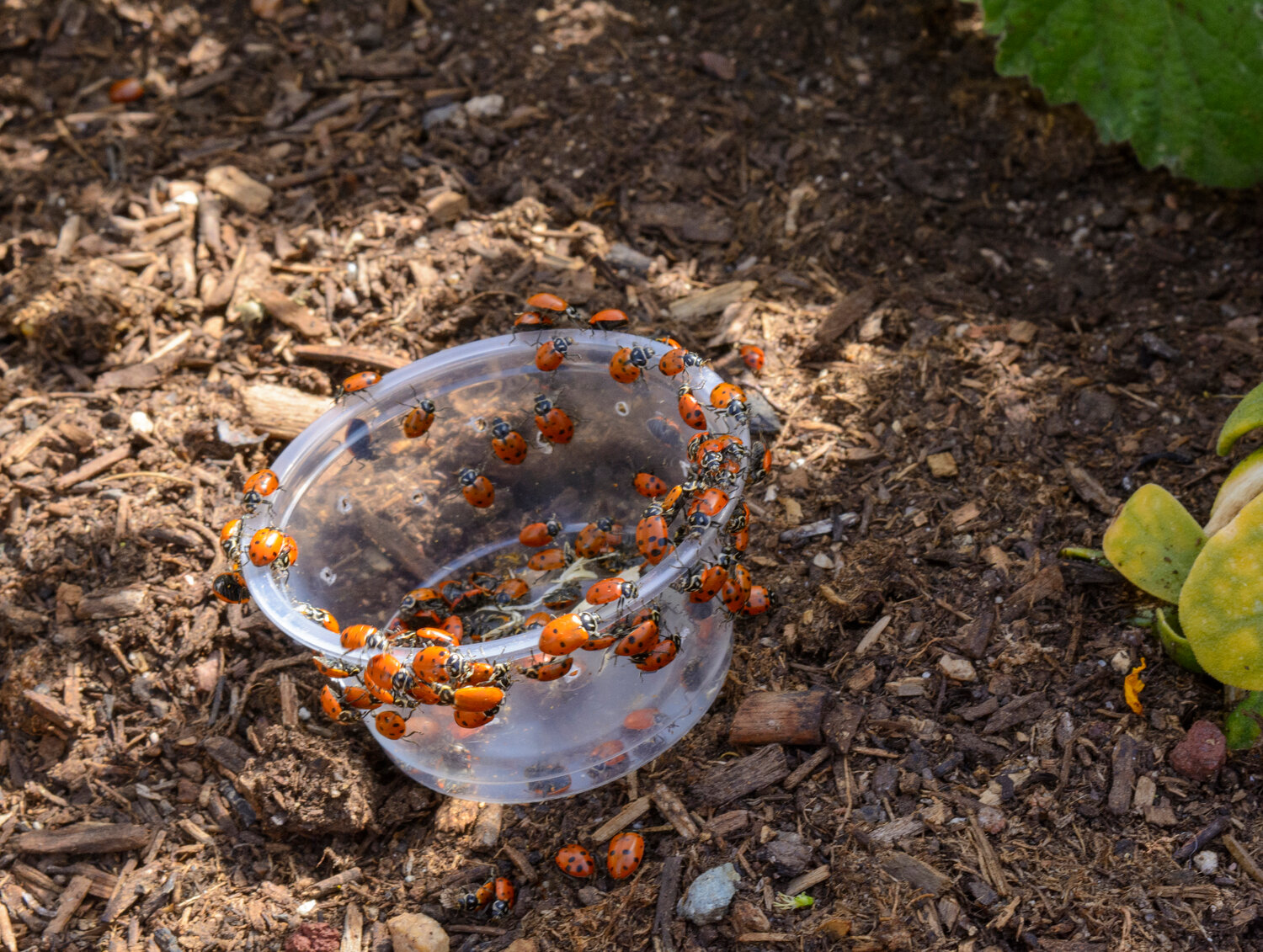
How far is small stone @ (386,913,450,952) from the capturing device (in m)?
3.41

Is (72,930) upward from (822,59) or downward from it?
downward

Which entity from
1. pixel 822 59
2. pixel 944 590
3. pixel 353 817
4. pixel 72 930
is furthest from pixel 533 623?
pixel 822 59

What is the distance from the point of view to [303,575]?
156 inches

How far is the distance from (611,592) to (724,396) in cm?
87

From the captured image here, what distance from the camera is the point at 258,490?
3785mm

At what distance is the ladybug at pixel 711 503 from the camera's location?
11.2 ft

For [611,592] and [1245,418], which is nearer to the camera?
[611,592]

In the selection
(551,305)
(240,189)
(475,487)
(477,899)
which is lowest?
(477,899)

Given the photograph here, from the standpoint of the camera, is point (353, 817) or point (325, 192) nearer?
point (353, 817)

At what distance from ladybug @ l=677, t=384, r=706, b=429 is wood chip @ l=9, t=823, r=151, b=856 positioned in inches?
99.8

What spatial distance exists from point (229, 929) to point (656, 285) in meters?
3.36

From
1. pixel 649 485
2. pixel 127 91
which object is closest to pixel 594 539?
pixel 649 485

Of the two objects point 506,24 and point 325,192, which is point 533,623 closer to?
point 325,192

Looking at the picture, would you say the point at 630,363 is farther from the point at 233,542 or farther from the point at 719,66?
the point at 719,66
